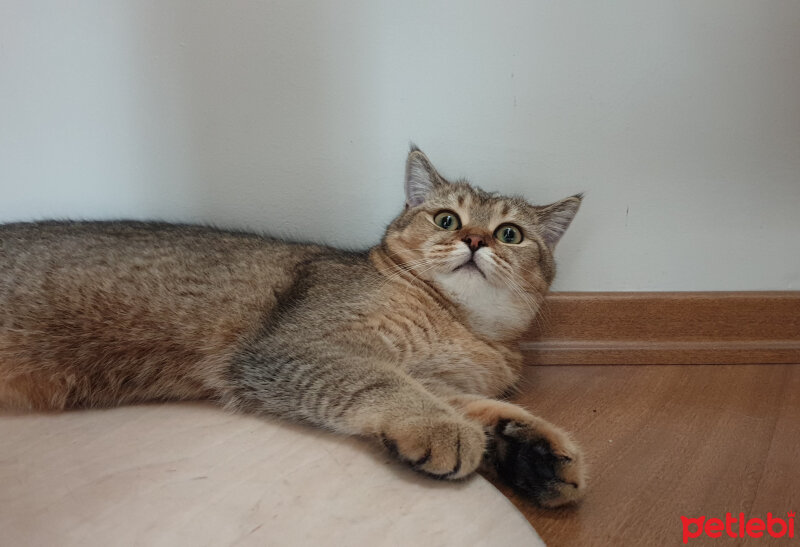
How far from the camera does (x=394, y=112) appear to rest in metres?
1.51

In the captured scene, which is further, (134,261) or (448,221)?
(448,221)

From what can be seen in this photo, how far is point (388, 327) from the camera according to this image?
4.26 ft

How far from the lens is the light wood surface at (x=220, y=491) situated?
93 cm

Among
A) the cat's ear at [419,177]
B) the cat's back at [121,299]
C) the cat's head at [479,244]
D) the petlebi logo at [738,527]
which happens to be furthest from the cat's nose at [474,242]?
the petlebi logo at [738,527]

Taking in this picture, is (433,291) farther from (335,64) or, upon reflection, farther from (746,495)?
(746,495)

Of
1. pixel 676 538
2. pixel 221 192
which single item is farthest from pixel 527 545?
pixel 221 192

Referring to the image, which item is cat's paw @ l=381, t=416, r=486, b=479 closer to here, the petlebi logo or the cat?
the cat

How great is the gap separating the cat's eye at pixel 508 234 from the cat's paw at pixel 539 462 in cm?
44

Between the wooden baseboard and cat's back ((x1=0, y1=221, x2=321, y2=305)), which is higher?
cat's back ((x1=0, y1=221, x2=321, y2=305))

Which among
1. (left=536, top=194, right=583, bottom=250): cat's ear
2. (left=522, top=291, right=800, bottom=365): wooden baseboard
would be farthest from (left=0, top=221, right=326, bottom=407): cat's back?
(left=522, top=291, right=800, bottom=365): wooden baseboard

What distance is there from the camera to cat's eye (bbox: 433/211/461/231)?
1.42 metres

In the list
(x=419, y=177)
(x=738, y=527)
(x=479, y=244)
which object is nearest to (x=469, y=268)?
(x=479, y=244)

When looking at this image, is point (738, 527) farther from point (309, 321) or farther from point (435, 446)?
point (309, 321)

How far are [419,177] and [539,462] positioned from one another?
0.72 meters
